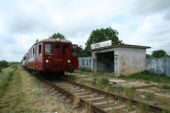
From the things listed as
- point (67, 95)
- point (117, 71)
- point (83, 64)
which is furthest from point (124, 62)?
point (67, 95)

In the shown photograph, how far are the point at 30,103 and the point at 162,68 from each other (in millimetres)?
14900

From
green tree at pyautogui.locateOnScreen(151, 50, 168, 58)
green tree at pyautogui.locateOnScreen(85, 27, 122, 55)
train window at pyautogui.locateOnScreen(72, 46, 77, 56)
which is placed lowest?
train window at pyautogui.locateOnScreen(72, 46, 77, 56)

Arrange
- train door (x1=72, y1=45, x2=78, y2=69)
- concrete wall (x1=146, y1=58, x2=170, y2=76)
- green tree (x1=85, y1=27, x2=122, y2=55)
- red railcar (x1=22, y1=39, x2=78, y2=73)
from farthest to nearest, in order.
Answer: green tree (x1=85, y1=27, x2=122, y2=55) → concrete wall (x1=146, y1=58, x2=170, y2=76) → train door (x1=72, y1=45, x2=78, y2=69) → red railcar (x1=22, y1=39, x2=78, y2=73)

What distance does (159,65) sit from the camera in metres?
21.6

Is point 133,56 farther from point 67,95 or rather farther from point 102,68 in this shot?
point 67,95

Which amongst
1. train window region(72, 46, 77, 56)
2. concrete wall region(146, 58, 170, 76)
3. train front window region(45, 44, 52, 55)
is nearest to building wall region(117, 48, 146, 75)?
concrete wall region(146, 58, 170, 76)

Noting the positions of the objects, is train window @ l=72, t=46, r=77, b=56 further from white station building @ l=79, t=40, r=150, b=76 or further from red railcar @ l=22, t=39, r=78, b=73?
white station building @ l=79, t=40, r=150, b=76

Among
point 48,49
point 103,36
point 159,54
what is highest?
point 103,36

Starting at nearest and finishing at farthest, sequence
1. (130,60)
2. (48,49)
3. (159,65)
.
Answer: (48,49) → (159,65) → (130,60)

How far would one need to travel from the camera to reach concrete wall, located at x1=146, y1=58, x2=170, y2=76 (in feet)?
67.6

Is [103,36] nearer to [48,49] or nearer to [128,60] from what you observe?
[128,60]

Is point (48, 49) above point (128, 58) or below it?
above

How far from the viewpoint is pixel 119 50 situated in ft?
77.9

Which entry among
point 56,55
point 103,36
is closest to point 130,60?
point 56,55
